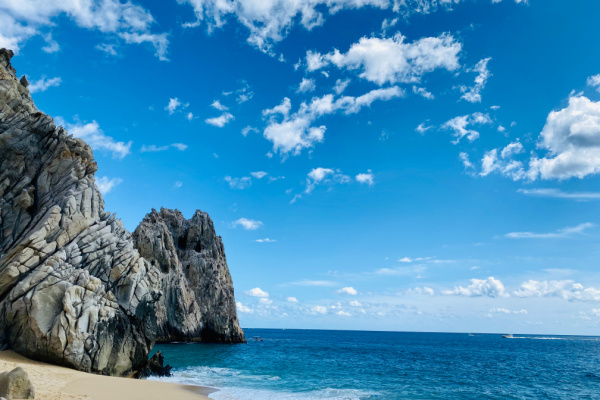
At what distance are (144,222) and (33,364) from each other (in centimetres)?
6857

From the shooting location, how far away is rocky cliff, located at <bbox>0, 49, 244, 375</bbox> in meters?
27.6

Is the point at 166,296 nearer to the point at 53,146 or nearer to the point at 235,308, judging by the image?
the point at 235,308

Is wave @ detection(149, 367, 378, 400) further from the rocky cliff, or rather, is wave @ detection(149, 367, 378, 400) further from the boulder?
the boulder

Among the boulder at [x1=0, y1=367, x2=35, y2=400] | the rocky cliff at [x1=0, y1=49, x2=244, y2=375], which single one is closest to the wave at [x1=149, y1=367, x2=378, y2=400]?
the rocky cliff at [x1=0, y1=49, x2=244, y2=375]

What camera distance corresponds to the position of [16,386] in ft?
56.0

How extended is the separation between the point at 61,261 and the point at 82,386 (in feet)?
37.7

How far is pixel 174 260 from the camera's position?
88500 millimetres

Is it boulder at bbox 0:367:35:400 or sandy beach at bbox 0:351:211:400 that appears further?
sandy beach at bbox 0:351:211:400

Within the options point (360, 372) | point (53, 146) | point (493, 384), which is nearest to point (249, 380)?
point (360, 372)

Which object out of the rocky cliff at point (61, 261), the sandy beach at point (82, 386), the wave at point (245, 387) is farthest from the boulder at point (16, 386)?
the wave at point (245, 387)

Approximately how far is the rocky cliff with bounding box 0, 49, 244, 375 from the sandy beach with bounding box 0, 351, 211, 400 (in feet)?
6.35

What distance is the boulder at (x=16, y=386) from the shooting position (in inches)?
667

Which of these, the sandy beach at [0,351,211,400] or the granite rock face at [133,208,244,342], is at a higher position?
the granite rock face at [133,208,244,342]

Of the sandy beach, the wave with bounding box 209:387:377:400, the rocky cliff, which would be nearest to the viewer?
the sandy beach
